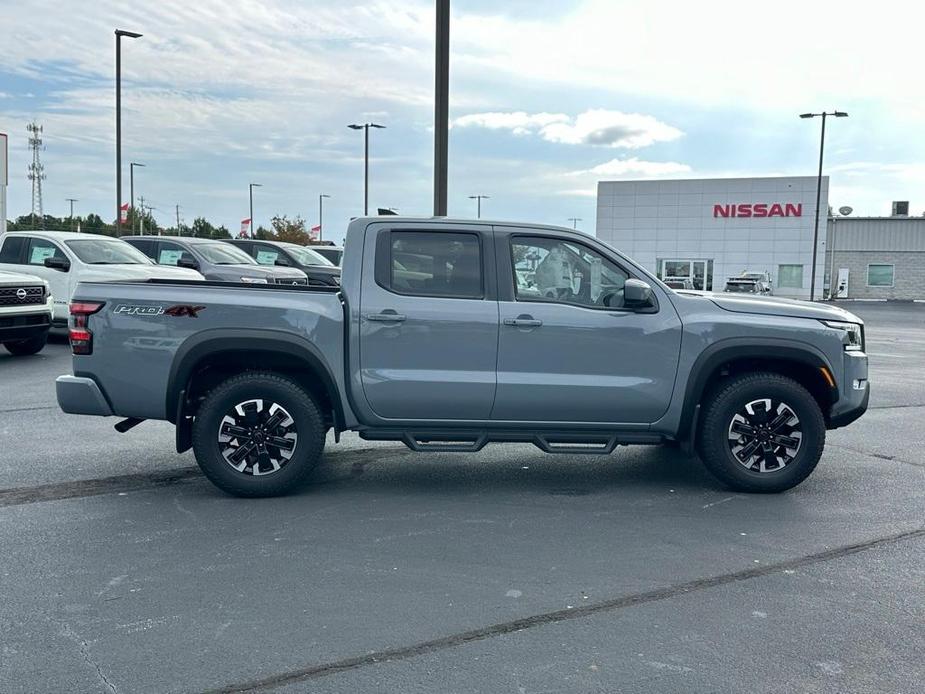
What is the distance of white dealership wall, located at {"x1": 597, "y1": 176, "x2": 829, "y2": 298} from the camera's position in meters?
52.6

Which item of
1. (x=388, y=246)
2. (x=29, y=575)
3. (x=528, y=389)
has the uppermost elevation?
(x=388, y=246)

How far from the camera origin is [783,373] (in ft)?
21.0

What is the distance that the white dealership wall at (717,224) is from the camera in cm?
5256

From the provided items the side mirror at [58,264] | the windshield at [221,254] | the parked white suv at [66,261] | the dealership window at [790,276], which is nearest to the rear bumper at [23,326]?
the parked white suv at [66,261]

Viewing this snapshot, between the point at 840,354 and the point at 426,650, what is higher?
the point at 840,354

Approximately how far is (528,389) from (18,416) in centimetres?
563

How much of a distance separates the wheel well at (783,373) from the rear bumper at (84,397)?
A: 4.11 meters

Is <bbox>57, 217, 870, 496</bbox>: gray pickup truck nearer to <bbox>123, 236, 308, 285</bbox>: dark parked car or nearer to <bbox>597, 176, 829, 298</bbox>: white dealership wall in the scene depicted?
<bbox>123, 236, 308, 285</bbox>: dark parked car

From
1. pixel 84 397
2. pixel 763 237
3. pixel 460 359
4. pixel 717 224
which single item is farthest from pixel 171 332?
pixel 717 224

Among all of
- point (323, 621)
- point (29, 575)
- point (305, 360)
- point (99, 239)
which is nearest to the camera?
point (323, 621)

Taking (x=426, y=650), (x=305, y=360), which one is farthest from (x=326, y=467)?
(x=426, y=650)

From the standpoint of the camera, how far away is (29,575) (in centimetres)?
459

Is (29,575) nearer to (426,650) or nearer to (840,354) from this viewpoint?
(426,650)

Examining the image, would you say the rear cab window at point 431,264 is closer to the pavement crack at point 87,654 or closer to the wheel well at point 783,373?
the wheel well at point 783,373
